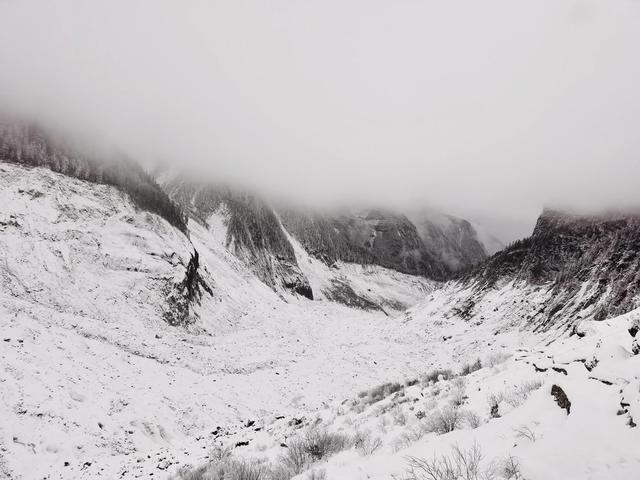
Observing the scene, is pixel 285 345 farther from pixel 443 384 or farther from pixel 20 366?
pixel 443 384

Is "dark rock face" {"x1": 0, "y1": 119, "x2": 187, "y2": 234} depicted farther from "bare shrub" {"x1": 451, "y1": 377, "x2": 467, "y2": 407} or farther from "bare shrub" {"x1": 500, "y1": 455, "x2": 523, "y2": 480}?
"bare shrub" {"x1": 500, "y1": 455, "x2": 523, "y2": 480}

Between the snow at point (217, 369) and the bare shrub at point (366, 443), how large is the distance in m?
0.16

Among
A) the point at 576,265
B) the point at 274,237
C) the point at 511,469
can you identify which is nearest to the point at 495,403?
the point at 511,469

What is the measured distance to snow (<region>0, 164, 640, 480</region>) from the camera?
5.12 meters

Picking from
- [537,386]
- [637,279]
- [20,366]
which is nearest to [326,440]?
[537,386]

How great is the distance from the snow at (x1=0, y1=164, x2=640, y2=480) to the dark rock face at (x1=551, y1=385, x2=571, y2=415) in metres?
0.09

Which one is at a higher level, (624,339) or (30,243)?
(624,339)

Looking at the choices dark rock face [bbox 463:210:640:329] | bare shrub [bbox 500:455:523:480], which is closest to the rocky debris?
bare shrub [bbox 500:455:523:480]

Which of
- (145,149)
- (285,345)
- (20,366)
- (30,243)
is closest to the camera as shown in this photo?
(20,366)

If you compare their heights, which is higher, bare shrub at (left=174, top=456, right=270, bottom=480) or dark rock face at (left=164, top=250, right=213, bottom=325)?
bare shrub at (left=174, top=456, right=270, bottom=480)

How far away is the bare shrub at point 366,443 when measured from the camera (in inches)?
263

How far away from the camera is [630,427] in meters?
3.98

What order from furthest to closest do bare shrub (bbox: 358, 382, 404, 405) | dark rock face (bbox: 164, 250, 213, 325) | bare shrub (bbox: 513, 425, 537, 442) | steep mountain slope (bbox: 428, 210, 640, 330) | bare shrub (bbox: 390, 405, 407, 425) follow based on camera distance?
1. steep mountain slope (bbox: 428, 210, 640, 330)
2. dark rock face (bbox: 164, 250, 213, 325)
3. bare shrub (bbox: 358, 382, 404, 405)
4. bare shrub (bbox: 390, 405, 407, 425)
5. bare shrub (bbox: 513, 425, 537, 442)

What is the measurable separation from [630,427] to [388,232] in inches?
7318
